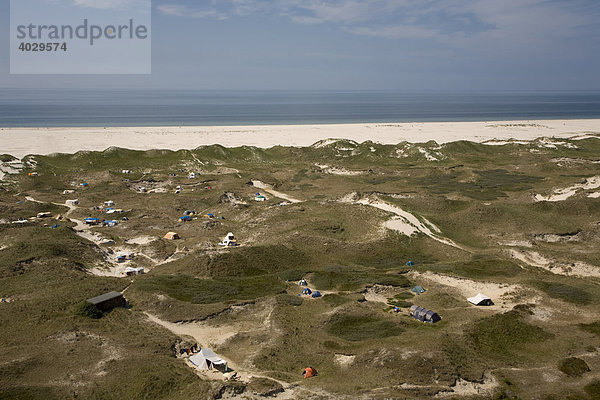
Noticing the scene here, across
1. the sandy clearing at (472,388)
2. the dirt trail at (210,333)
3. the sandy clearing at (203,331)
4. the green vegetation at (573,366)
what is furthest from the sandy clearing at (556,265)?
the sandy clearing at (203,331)

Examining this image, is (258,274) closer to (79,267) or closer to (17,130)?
(79,267)

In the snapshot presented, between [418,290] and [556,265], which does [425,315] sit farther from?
[556,265]

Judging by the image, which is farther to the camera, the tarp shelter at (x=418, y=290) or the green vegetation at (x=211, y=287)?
the tarp shelter at (x=418, y=290)

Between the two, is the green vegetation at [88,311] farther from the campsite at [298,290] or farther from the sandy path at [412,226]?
the sandy path at [412,226]

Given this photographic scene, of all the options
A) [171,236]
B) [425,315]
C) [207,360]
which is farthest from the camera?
[171,236]

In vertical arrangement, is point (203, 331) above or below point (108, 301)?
below

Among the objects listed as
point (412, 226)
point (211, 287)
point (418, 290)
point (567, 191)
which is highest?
point (567, 191)

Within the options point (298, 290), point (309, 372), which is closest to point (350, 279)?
point (298, 290)
